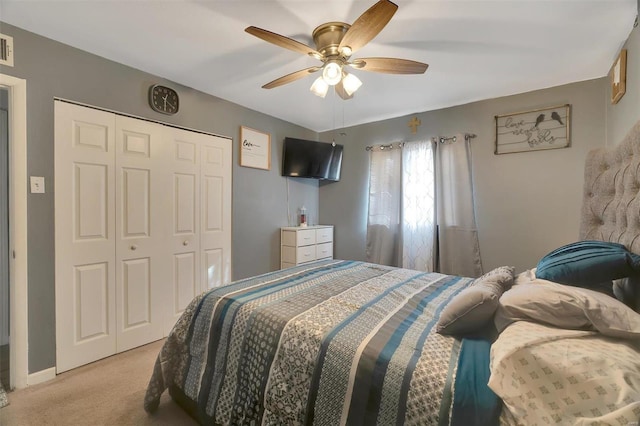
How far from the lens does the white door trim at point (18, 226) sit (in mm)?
1801

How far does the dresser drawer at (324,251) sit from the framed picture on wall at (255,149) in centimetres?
129

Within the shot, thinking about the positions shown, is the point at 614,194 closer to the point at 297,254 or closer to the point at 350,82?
the point at 350,82

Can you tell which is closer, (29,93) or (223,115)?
(29,93)

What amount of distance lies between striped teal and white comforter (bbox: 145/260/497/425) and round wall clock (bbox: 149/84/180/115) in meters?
1.84

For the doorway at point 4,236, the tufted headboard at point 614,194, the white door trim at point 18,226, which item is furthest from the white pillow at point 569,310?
the doorway at point 4,236

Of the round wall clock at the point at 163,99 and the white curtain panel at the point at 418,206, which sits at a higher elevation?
the round wall clock at the point at 163,99

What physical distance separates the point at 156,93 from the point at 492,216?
3.51 meters

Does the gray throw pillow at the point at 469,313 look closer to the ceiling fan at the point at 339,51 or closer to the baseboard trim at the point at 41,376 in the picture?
the ceiling fan at the point at 339,51

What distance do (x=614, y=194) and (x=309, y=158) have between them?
2.84m

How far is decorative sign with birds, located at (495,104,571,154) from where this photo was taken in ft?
8.34

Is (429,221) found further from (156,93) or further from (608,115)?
(156,93)

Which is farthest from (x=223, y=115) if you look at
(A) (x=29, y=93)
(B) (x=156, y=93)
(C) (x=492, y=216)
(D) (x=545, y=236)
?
(D) (x=545, y=236)

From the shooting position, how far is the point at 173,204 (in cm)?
259

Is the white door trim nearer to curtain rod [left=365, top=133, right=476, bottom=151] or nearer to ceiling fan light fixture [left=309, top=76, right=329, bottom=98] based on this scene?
ceiling fan light fixture [left=309, top=76, right=329, bottom=98]
